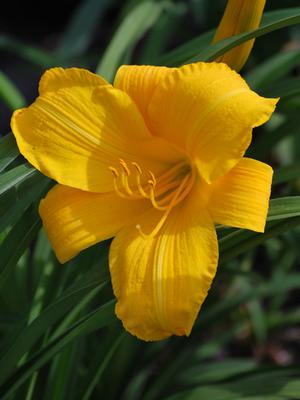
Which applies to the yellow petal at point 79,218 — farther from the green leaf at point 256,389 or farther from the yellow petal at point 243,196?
the green leaf at point 256,389

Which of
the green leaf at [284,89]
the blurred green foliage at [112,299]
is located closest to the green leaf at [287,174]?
the blurred green foliage at [112,299]

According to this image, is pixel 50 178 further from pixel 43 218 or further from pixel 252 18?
pixel 252 18

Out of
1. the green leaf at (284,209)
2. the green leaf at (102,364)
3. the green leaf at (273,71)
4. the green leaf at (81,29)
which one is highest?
the green leaf at (284,209)

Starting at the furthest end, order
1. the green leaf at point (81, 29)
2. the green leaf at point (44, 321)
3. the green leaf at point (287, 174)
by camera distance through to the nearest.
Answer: the green leaf at point (81, 29) → the green leaf at point (287, 174) → the green leaf at point (44, 321)

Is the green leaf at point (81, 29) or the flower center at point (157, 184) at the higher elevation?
the flower center at point (157, 184)

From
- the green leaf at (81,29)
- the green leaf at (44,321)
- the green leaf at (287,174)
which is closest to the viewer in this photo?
the green leaf at (44,321)

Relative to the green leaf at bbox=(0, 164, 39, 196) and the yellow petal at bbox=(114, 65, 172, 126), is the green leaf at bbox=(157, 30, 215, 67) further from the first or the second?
the green leaf at bbox=(0, 164, 39, 196)

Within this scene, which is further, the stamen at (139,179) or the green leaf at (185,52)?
the green leaf at (185,52)
